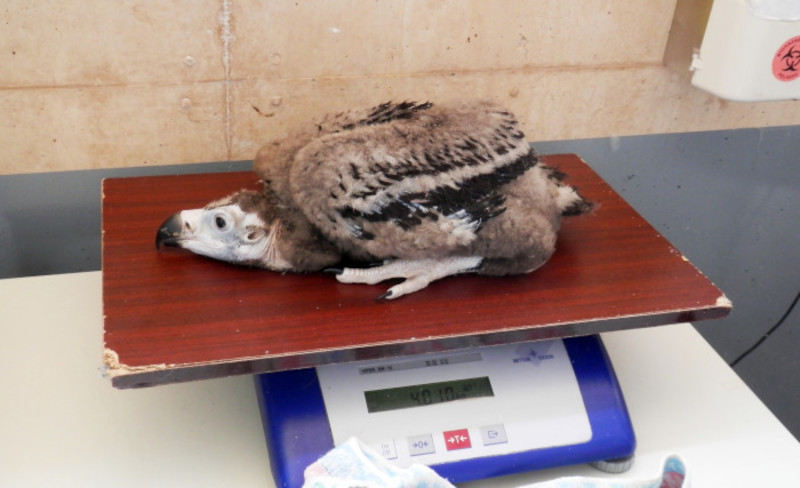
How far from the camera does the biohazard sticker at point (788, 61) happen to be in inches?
46.1

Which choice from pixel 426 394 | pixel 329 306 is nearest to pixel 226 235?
pixel 329 306

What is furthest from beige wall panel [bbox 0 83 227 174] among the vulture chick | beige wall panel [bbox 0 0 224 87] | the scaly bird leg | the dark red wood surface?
the scaly bird leg

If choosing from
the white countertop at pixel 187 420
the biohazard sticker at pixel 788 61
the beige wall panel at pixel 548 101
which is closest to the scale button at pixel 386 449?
the white countertop at pixel 187 420

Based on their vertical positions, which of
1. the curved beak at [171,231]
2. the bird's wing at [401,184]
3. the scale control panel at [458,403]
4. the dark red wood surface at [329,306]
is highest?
the bird's wing at [401,184]

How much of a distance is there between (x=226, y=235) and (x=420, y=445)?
31 centimetres

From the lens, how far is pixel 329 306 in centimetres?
83

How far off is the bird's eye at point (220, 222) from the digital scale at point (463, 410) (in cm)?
17

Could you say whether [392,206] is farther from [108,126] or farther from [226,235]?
[108,126]

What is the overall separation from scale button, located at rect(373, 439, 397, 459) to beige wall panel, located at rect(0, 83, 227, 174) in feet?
1.87

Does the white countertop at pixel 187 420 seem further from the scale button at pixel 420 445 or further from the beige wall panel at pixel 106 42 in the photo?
the beige wall panel at pixel 106 42

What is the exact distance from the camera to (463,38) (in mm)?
1202

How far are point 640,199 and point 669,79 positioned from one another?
24cm

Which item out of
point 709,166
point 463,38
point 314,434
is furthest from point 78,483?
point 709,166

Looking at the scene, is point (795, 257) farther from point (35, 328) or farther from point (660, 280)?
point (35, 328)
